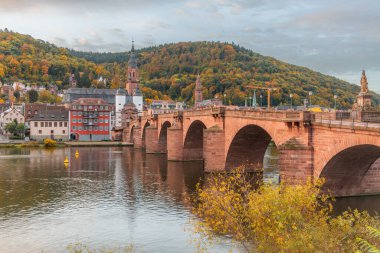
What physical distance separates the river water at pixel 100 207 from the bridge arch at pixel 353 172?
3.38 feet

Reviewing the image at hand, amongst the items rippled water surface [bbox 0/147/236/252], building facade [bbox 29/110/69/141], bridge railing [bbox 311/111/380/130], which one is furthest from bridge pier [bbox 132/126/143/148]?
bridge railing [bbox 311/111/380/130]

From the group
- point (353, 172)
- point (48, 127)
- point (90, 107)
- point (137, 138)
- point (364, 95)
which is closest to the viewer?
point (353, 172)

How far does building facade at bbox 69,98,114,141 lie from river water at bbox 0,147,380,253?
65.4 metres

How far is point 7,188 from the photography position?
1884 inches

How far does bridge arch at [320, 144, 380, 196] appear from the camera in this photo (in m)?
33.8

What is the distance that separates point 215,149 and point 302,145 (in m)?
20.2

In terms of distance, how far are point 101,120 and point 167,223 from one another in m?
103

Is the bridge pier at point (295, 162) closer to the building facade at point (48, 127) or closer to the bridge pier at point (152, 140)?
the bridge pier at point (152, 140)

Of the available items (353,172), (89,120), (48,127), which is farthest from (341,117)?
(48,127)

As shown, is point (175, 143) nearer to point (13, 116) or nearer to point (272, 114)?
point (272, 114)

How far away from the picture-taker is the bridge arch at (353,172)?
33.8 meters

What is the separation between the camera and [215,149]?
56.6m

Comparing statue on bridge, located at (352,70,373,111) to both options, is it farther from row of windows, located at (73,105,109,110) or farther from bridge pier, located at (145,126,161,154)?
row of windows, located at (73,105,109,110)

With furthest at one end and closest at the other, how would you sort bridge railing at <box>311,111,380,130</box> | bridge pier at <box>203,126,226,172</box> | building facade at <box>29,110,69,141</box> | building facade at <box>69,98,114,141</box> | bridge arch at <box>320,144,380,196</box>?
building facade at <box>69,98,114,141</box> → building facade at <box>29,110,69,141</box> → bridge pier at <box>203,126,226,172</box> → bridge railing at <box>311,111,380,130</box> → bridge arch at <box>320,144,380,196</box>
